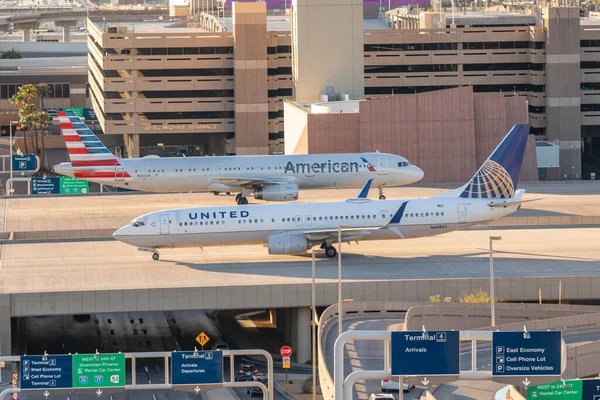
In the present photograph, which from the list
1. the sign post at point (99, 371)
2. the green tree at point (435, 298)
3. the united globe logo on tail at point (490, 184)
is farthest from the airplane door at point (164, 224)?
the sign post at point (99, 371)

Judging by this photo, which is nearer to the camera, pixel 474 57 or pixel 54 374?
pixel 54 374

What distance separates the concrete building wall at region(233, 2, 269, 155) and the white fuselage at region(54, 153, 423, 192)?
179ft

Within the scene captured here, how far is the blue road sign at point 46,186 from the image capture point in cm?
12381

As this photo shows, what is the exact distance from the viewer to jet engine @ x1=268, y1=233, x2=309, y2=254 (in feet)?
276

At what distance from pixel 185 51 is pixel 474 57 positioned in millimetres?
32840

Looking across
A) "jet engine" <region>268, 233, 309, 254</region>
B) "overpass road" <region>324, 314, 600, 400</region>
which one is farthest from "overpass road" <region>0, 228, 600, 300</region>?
"overpass road" <region>324, 314, 600, 400</region>

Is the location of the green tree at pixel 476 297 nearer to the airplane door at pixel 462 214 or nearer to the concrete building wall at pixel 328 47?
the airplane door at pixel 462 214

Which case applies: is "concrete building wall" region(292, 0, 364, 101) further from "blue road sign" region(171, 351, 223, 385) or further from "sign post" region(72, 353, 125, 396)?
"sign post" region(72, 353, 125, 396)

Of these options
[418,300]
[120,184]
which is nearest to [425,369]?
[418,300]

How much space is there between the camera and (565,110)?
160125 mm

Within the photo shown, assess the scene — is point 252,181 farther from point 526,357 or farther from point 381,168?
point 526,357

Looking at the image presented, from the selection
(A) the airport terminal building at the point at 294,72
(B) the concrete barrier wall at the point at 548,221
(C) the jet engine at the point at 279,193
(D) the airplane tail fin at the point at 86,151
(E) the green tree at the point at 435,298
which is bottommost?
(E) the green tree at the point at 435,298

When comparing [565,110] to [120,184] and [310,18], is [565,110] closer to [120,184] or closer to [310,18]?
[310,18]

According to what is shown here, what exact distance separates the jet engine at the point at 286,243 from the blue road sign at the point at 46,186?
4382 cm
